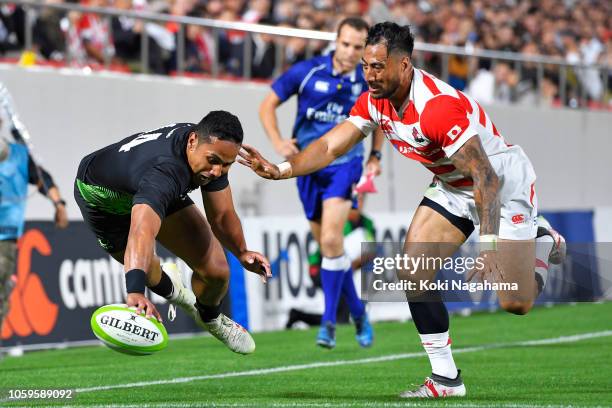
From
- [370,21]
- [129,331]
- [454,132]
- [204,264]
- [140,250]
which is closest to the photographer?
[140,250]

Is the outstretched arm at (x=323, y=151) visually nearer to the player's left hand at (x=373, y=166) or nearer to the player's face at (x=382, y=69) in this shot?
the player's face at (x=382, y=69)

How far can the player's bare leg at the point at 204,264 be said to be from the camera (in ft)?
28.7

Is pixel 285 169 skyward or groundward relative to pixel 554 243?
skyward

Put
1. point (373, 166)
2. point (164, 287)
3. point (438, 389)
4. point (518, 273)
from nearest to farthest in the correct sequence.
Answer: point (438, 389) → point (518, 273) → point (164, 287) → point (373, 166)

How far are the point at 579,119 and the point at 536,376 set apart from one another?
14.7 m

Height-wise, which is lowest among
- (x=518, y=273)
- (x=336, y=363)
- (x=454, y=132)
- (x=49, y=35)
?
(x=336, y=363)

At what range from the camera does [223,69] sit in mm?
17531

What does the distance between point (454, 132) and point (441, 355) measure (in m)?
1.50

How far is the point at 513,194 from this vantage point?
8.55 metres

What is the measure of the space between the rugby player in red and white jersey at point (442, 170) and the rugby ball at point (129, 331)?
4.52ft

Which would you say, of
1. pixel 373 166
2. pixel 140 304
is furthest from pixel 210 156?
pixel 373 166

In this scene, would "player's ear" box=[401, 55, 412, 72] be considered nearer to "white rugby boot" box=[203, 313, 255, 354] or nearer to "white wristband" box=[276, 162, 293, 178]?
"white wristband" box=[276, 162, 293, 178]

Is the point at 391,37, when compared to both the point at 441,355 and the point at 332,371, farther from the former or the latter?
the point at 332,371

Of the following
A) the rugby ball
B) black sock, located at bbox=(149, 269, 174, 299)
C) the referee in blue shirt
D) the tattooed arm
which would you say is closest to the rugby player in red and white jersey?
the tattooed arm
